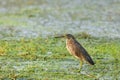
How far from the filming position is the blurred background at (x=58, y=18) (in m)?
14.8

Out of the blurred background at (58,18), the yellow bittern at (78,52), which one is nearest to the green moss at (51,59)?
Answer: the yellow bittern at (78,52)

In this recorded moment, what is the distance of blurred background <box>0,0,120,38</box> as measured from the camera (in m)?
14.8

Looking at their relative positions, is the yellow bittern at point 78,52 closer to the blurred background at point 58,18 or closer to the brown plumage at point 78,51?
the brown plumage at point 78,51

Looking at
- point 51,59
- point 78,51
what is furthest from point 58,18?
point 78,51

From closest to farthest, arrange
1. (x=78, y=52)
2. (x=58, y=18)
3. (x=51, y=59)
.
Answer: (x=78, y=52), (x=51, y=59), (x=58, y=18)

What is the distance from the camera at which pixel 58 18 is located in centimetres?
1791

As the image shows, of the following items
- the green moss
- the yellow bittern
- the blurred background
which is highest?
the yellow bittern

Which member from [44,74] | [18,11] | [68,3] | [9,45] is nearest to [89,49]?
[9,45]

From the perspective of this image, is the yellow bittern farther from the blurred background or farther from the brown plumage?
the blurred background

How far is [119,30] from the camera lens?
14914mm

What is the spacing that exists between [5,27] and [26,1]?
7487 mm

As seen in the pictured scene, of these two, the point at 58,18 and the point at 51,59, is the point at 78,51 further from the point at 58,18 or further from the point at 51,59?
the point at 58,18

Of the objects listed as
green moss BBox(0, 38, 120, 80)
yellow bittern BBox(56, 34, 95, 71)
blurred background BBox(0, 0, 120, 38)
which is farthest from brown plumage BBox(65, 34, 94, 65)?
blurred background BBox(0, 0, 120, 38)

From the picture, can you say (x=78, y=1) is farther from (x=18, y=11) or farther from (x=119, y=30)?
(x=119, y=30)
